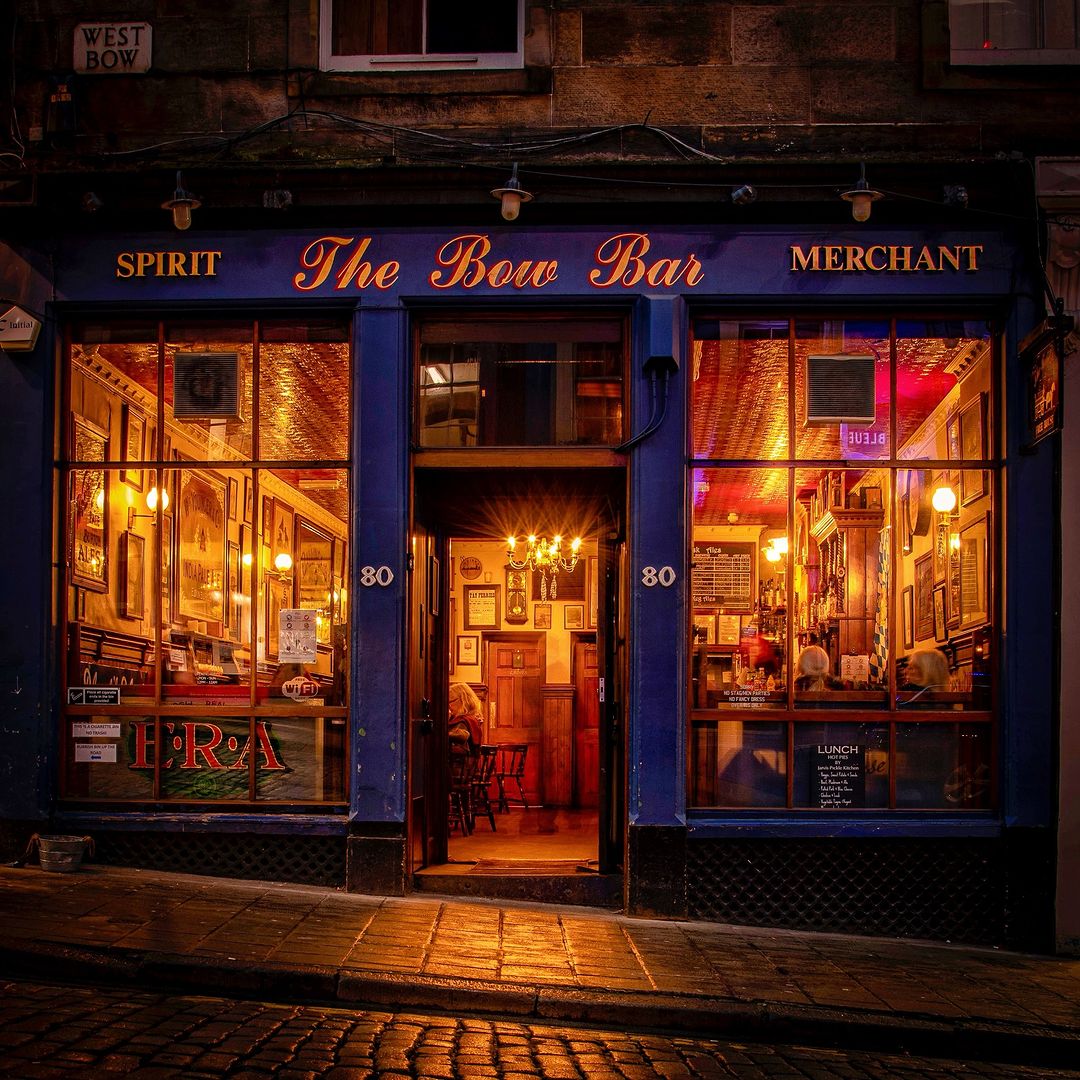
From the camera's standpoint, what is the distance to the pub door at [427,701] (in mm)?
10609

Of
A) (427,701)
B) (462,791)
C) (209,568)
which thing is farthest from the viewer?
(462,791)

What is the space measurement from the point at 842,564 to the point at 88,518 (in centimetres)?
565

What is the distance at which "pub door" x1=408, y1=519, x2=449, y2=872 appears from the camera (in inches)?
418

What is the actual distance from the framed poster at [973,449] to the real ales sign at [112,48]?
6717 millimetres

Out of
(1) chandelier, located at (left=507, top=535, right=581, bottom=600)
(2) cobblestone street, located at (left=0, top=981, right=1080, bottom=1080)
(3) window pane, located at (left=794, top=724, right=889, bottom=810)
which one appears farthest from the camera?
(1) chandelier, located at (left=507, top=535, right=581, bottom=600)

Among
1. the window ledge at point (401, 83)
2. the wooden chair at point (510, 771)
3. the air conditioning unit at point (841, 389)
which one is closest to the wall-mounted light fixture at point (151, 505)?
the window ledge at point (401, 83)

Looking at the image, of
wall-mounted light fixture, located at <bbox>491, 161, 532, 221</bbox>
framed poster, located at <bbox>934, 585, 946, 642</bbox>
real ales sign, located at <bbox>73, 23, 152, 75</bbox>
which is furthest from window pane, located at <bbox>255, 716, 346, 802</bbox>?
real ales sign, located at <bbox>73, 23, 152, 75</bbox>

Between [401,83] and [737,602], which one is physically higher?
[401,83]

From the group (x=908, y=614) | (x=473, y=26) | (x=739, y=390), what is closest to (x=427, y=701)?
(x=739, y=390)

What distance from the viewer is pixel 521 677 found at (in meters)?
18.5

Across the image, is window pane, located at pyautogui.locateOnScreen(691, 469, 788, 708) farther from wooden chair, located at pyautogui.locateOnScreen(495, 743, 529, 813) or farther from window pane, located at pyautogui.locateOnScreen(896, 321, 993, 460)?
wooden chair, located at pyautogui.locateOnScreen(495, 743, 529, 813)

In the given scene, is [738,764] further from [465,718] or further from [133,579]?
[465,718]

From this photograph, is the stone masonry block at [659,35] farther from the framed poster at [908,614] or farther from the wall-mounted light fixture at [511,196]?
the framed poster at [908,614]

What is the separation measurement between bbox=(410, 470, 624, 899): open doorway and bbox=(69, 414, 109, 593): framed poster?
7.74 ft
